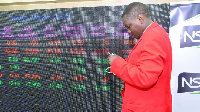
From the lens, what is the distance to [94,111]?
5.14 feet

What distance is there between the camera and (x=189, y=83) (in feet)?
4.77

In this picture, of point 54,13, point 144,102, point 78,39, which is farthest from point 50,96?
point 144,102

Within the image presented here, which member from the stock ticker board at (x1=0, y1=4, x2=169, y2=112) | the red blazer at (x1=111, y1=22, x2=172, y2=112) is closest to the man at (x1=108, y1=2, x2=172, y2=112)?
the red blazer at (x1=111, y1=22, x2=172, y2=112)

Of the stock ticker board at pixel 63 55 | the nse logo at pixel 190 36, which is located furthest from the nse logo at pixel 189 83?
the stock ticker board at pixel 63 55

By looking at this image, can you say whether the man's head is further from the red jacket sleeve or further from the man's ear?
the red jacket sleeve

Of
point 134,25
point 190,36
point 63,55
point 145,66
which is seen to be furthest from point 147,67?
point 63,55

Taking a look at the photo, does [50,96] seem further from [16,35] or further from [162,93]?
[162,93]

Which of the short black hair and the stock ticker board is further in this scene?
the stock ticker board

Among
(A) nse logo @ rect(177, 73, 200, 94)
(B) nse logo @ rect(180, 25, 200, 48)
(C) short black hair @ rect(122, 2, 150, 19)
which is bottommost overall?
(A) nse logo @ rect(177, 73, 200, 94)

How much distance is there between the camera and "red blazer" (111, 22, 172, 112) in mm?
885

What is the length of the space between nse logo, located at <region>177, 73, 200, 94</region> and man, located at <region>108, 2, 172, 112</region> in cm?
44

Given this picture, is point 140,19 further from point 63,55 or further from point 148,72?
point 63,55

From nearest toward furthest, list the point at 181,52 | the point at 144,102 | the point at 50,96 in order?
1. the point at 144,102
2. the point at 181,52
3. the point at 50,96

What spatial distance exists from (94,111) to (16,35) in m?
0.96
